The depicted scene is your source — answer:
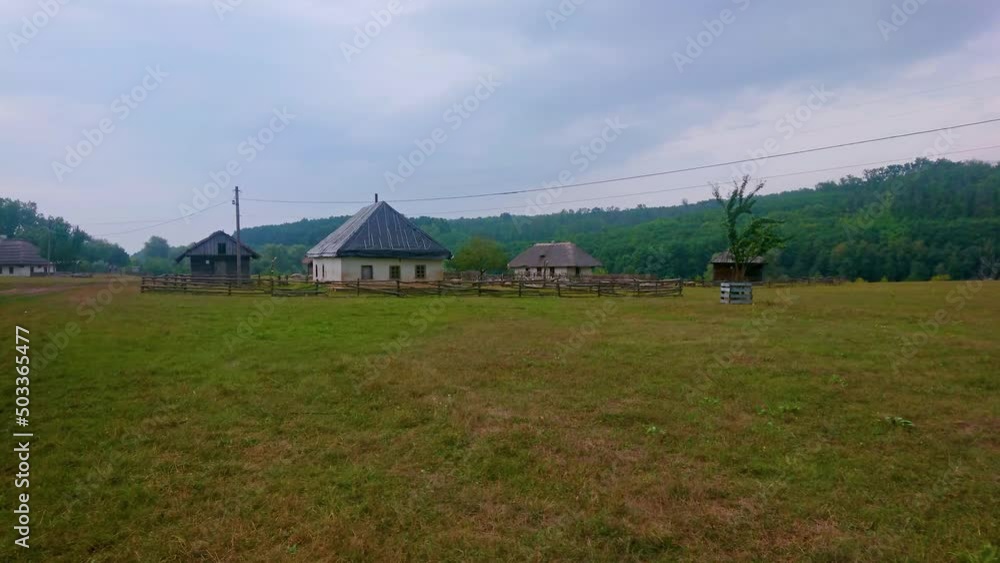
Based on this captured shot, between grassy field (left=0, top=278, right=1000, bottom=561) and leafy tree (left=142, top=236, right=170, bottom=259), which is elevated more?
leafy tree (left=142, top=236, right=170, bottom=259)

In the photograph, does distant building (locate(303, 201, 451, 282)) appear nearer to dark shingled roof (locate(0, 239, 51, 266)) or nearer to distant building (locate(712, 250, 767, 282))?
distant building (locate(712, 250, 767, 282))

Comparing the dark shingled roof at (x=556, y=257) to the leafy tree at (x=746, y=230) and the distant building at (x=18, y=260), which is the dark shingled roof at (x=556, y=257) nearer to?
the leafy tree at (x=746, y=230)

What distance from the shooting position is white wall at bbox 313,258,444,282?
1319 inches

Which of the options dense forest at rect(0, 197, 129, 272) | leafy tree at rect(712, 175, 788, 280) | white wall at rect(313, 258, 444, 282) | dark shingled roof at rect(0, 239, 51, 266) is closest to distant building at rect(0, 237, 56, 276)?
dark shingled roof at rect(0, 239, 51, 266)

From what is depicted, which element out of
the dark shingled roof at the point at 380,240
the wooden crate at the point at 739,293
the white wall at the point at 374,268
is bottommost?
the wooden crate at the point at 739,293

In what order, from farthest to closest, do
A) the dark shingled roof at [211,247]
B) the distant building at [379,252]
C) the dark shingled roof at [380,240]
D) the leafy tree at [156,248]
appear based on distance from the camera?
the leafy tree at [156,248] < the dark shingled roof at [211,247] < the dark shingled roof at [380,240] < the distant building at [379,252]

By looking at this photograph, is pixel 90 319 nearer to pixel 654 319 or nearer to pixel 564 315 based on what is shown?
pixel 564 315

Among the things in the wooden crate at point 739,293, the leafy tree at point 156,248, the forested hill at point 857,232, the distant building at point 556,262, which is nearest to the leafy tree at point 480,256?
the distant building at point 556,262

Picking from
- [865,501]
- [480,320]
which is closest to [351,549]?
[865,501]

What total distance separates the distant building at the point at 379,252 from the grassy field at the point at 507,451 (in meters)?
22.3

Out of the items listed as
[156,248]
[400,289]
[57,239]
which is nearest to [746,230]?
[400,289]

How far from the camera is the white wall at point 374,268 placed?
33.5 meters

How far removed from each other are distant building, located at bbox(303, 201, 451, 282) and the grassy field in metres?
22.3

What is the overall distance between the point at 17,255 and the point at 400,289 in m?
60.7
